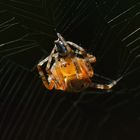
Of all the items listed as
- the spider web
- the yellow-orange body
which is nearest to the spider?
the yellow-orange body

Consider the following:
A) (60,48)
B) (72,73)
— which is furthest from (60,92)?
(60,48)

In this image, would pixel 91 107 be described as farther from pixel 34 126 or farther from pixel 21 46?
pixel 21 46

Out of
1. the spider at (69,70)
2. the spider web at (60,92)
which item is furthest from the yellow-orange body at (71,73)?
the spider web at (60,92)

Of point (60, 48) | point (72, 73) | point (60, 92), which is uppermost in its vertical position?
point (60, 48)

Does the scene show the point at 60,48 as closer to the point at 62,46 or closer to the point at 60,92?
the point at 62,46

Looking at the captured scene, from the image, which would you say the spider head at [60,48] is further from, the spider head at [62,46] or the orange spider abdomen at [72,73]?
the orange spider abdomen at [72,73]

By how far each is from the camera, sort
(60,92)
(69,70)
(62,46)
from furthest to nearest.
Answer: (60,92), (69,70), (62,46)

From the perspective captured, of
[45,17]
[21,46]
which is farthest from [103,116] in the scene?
[45,17]
